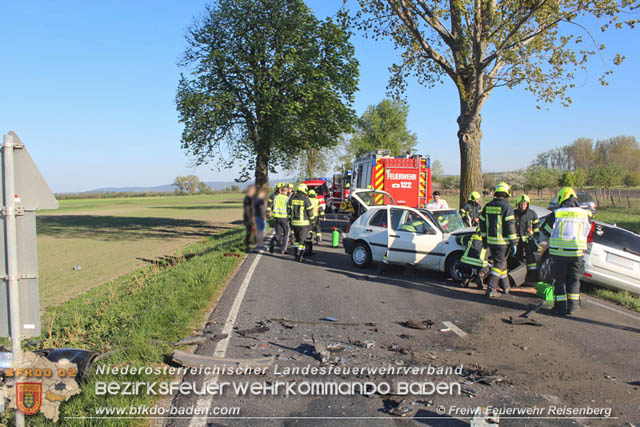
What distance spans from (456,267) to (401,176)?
972 cm

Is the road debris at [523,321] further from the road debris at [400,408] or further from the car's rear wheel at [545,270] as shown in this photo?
the road debris at [400,408]

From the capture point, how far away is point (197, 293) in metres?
8.67

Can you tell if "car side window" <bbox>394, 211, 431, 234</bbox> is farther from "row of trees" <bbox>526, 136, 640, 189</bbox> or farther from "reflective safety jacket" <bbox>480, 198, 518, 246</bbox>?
"row of trees" <bbox>526, 136, 640, 189</bbox>

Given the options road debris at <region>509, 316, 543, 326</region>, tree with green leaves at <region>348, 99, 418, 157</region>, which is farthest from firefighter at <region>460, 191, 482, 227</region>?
tree with green leaves at <region>348, 99, 418, 157</region>

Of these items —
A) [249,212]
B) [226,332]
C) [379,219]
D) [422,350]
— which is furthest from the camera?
[379,219]

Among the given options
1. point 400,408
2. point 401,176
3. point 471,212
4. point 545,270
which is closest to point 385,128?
point 401,176

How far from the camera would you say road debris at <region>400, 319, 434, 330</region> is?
6.84 m

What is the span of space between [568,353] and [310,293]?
459cm

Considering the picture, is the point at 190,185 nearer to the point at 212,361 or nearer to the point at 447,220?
the point at 212,361

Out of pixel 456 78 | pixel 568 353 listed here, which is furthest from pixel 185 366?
pixel 456 78

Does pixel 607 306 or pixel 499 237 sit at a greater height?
pixel 499 237

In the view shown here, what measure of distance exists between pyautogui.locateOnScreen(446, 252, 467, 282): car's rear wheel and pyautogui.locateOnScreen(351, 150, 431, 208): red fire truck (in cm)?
921

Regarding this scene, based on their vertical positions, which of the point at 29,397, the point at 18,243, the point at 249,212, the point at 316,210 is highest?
the point at 249,212

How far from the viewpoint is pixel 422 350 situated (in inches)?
231
